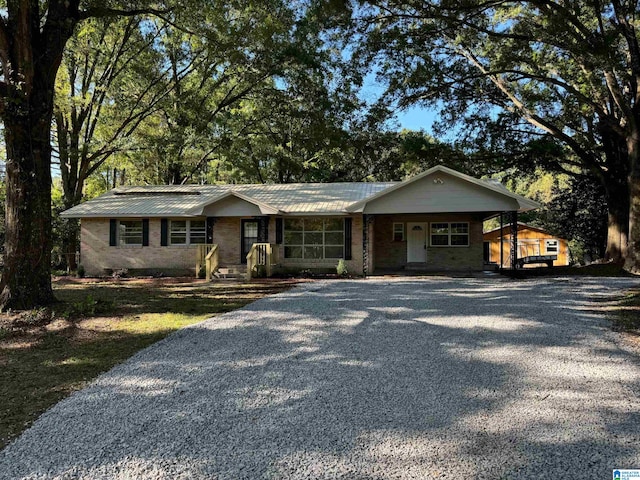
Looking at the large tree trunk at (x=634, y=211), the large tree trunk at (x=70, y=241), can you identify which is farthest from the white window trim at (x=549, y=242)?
the large tree trunk at (x=70, y=241)

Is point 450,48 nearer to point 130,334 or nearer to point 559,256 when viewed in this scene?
point 130,334

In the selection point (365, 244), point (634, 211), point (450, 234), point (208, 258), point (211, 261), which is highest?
point (634, 211)

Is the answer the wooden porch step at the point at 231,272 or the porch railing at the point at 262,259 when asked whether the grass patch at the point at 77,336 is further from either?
the wooden porch step at the point at 231,272

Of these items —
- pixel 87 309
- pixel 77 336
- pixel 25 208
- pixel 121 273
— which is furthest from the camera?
pixel 121 273

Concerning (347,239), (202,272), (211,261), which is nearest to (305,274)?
(347,239)

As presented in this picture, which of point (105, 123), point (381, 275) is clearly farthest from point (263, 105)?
point (381, 275)

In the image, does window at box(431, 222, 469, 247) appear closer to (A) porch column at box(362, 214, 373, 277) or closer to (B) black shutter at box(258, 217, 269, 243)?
(A) porch column at box(362, 214, 373, 277)

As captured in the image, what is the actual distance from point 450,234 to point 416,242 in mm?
1501

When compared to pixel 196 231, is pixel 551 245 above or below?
below

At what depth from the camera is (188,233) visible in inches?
733

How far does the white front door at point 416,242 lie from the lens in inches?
767

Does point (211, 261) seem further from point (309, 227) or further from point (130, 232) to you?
Answer: point (130, 232)

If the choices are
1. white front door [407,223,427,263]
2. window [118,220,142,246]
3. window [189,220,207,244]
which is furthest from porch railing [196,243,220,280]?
white front door [407,223,427,263]

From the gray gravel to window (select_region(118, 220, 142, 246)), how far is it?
12.8 meters
